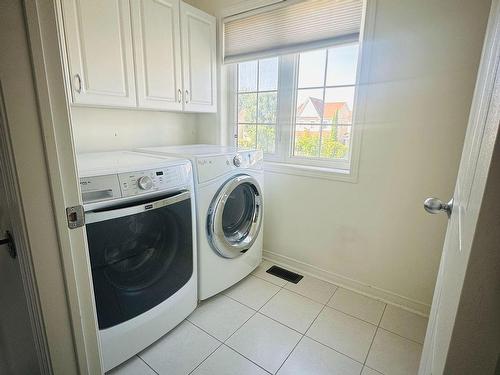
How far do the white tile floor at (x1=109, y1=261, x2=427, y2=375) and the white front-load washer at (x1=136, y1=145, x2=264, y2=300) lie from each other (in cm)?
21

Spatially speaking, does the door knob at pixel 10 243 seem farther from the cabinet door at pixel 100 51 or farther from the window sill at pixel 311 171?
the window sill at pixel 311 171

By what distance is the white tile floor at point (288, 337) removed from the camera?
132 cm

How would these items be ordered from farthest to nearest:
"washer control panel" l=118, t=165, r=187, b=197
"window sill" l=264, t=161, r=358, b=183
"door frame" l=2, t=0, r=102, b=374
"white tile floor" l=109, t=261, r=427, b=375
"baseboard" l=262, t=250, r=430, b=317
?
"window sill" l=264, t=161, r=358, b=183 → "baseboard" l=262, t=250, r=430, b=317 → "white tile floor" l=109, t=261, r=427, b=375 → "washer control panel" l=118, t=165, r=187, b=197 → "door frame" l=2, t=0, r=102, b=374

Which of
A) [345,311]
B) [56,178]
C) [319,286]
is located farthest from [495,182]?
[319,286]

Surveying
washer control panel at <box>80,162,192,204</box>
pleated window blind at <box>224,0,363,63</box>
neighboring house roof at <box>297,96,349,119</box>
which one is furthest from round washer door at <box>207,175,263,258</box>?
pleated window blind at <box>224,0,363,63</box>

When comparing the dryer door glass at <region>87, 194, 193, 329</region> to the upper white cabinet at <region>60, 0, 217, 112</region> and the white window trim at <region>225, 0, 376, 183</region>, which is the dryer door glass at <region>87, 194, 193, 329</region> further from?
the white window trim at <region>225, 0, 376, 183</region>

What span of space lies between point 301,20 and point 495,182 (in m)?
1.92

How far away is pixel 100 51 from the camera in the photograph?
1.45m

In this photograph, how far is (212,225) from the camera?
158cm

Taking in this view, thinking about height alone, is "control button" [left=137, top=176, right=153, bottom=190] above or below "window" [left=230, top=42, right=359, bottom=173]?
below

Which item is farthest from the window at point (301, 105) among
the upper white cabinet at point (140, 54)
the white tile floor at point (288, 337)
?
the white tile floor at point (288, 337)

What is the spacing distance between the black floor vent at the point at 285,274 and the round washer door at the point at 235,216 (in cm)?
40

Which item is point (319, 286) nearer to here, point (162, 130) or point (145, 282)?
point (145, 282)

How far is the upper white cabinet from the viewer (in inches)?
54.5
